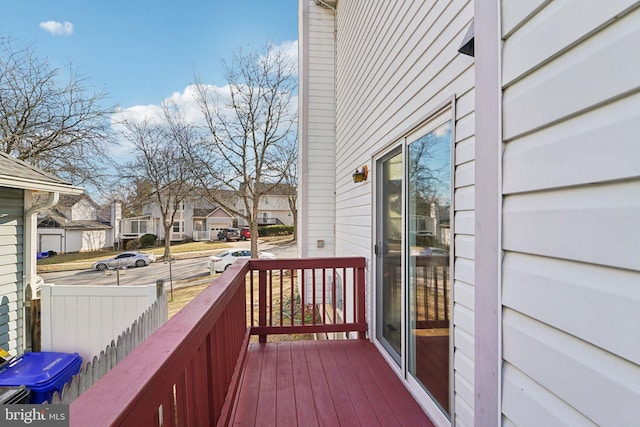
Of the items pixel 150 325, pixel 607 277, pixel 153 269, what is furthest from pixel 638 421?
pixel 153 269

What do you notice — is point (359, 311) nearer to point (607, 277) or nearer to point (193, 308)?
point (193, 308)

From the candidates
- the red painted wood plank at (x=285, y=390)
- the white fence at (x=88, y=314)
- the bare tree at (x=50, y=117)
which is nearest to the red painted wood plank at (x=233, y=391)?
the red painted wood plank at (x=285, y=390)

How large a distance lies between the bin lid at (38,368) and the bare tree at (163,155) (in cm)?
1003

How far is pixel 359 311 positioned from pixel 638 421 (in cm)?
280

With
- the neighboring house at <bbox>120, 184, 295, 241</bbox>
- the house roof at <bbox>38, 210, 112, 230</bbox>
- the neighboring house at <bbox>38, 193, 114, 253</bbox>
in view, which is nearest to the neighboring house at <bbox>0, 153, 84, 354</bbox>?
the neighboring house at <bbox>38, 193, 114, 253</bbox>

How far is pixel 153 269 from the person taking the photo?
1622cm

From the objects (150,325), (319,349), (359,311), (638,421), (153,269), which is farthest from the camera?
(153,269)

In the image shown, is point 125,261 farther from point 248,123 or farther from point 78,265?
point 248,123

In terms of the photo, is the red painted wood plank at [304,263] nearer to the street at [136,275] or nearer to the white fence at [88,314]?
the white fence at [88,314]

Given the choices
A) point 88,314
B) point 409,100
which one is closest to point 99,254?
point 88,314

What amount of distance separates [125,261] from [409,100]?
59.3ft

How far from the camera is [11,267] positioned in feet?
15.1
